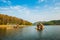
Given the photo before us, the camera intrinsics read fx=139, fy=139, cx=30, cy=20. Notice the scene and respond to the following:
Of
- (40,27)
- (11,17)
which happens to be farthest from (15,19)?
(40,27)

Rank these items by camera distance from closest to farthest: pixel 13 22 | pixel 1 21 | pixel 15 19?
pixel 1 21
pixel 13 22
pixel 15 19

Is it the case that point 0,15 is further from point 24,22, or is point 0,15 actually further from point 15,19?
point 24,22

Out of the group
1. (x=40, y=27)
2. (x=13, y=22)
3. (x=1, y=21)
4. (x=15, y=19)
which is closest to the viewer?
(x=40, y=27)

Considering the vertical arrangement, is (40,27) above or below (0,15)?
below

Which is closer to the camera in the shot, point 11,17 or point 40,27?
point 40,27

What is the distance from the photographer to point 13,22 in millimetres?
93062

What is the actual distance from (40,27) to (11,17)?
4692cm

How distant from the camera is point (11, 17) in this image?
102 metres

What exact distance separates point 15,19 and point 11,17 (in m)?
3.92

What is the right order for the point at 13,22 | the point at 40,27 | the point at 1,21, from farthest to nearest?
the point at 13,22
the point at 1,21
the point at 40,27

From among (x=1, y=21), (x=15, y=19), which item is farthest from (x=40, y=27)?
(x=15, y=19)

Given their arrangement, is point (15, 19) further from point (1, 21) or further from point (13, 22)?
point (1, 21)

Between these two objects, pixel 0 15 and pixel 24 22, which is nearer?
pixel 0 15

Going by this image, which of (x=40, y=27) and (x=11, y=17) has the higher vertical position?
(x=11, y=17)
